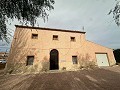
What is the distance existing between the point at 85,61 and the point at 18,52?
951 cm

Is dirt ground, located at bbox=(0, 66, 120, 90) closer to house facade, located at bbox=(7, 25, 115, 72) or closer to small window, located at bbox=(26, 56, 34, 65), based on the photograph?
house facade, located at bbox=(7, 25, 115, 72)

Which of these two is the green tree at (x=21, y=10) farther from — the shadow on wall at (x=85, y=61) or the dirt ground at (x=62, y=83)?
the shadow on wall at (x=85, y=61)

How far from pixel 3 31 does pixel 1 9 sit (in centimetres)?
130

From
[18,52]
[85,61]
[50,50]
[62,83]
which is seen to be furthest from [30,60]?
[85,61]

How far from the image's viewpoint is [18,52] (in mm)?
10773

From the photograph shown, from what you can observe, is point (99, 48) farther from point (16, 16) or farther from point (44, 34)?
point (16, 16)

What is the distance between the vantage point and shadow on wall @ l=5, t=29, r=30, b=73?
1022cm

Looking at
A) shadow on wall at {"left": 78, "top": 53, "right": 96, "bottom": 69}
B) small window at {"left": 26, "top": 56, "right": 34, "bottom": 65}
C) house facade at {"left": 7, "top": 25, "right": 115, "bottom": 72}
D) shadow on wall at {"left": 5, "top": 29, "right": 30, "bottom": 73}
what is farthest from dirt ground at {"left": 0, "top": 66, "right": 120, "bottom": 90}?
shadow on wall at {"left": 78, "top": 53, "right": 96, "bottom": 69}

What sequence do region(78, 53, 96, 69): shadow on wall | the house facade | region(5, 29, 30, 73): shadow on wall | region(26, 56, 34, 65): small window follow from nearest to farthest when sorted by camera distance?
region(5, 29, 30, 73): shadow on wall → the house facade → region(26, 56, 34, 65): small window → region(78, 53, 96, 69): shadow on wall

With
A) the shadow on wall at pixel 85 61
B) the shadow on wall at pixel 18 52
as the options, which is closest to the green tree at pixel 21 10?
the shadow on wall at pixel 18 52

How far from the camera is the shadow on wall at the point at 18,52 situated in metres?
10.2

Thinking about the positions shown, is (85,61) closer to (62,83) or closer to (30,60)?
(62,83)

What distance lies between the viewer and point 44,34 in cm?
1253

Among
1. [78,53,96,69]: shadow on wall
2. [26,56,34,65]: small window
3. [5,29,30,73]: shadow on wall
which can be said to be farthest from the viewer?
[78,53,96,69]: shadow on wall
